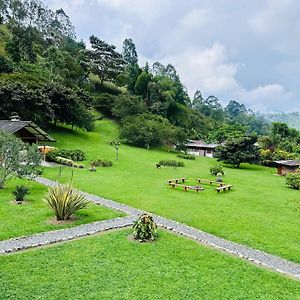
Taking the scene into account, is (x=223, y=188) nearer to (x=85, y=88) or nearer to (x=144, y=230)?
(x=144, y=230)

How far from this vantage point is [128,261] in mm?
10391

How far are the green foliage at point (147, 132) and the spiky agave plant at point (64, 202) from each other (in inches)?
1438

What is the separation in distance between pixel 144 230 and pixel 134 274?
9.70 ft

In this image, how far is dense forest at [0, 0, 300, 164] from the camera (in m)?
45.2

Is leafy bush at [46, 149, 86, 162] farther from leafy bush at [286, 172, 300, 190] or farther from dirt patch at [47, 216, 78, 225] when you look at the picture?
leafy bush at [286, 172, 300, 190]

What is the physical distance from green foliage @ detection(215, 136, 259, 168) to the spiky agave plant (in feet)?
107

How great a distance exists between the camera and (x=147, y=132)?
5188cm

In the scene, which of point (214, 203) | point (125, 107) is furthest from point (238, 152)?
point (214, 203)

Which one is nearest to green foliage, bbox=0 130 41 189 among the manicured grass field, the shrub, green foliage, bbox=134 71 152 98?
the manicured grass field

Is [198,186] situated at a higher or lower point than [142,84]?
lower

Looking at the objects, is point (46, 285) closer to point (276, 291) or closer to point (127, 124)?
point (276, 291)

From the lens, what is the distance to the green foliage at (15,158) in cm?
1853

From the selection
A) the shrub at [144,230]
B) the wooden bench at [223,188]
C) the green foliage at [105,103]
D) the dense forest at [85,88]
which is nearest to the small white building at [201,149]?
the dense forest at [85,88]

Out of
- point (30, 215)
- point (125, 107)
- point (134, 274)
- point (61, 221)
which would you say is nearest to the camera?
point (134, 274)
